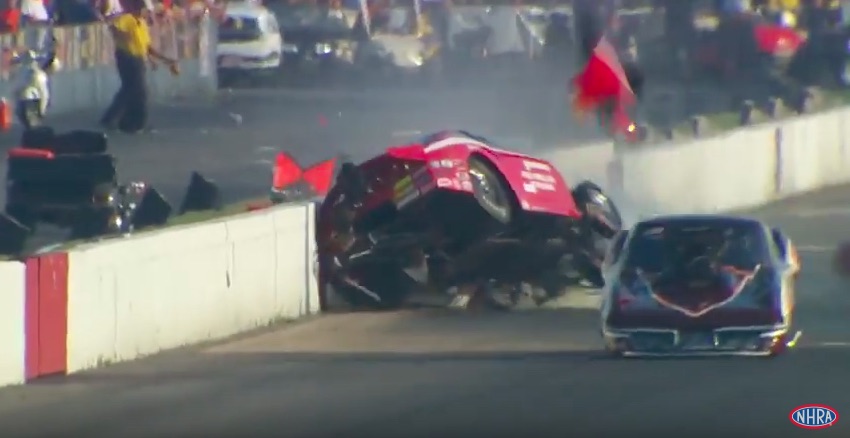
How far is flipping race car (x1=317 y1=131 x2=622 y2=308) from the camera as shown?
1870 centimetres

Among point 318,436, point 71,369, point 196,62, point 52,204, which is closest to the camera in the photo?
point 318,436

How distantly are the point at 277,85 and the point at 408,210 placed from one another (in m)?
26.4

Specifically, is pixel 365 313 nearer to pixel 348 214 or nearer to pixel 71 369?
pixel 348 214

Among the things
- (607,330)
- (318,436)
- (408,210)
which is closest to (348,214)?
(408,210)

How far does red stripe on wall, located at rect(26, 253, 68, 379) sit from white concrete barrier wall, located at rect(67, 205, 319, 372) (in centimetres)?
8

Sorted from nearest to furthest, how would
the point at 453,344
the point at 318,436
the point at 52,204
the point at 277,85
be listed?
the point at 318,436
the point at 453,344
the point at 52,204
the point at 277,85

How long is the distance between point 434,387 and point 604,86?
1280cm

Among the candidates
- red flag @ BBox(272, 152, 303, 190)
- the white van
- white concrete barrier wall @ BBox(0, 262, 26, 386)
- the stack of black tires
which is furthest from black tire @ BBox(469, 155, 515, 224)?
the white van

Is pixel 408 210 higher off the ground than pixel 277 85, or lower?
higher

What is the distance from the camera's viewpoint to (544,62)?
1844 inches

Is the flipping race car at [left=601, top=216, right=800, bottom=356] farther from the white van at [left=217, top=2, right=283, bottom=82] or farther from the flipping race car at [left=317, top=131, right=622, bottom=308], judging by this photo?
the white van at [left=217, top=2, right=283, bottom=82]

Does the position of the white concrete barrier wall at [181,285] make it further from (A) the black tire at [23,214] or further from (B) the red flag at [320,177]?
(A) the black tire at [23,214]

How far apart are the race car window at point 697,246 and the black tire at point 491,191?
10.1 feet

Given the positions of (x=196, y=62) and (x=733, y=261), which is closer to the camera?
(x=733, y=261)
